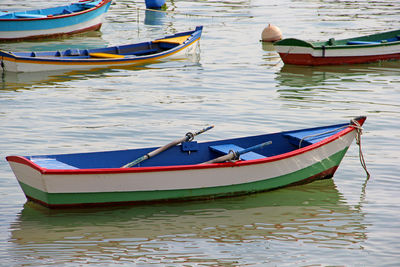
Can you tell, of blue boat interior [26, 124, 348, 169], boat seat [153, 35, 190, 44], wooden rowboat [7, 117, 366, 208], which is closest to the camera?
wooden rowboat [7, 117, 366, 208]

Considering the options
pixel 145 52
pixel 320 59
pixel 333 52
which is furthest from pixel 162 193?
pixel 145 52

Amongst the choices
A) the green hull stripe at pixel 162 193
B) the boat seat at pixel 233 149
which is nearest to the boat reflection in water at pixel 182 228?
the green hull stripe at pixel 162 193

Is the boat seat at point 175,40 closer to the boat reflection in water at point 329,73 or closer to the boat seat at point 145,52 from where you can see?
the boat seat at point 145,52

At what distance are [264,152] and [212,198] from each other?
1437 mm

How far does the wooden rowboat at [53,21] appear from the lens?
24.5m

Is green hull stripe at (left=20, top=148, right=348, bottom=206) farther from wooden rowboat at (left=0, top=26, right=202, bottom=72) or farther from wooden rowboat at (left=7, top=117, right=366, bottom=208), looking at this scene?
wooden rowboat at (left=0, top=26, right=202, bottom=72)

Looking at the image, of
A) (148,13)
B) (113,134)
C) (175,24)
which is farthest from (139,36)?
(113,134)

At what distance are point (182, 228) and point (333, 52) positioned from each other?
13.0m

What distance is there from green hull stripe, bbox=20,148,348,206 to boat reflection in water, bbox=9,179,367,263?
15 centimetres

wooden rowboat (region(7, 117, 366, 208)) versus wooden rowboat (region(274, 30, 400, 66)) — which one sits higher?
wooden rowboat (region(274, 30, 400, 66))

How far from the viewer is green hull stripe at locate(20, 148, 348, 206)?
29.4 ft

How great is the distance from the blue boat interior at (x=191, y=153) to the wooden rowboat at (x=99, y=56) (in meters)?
9.72

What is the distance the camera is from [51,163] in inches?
356

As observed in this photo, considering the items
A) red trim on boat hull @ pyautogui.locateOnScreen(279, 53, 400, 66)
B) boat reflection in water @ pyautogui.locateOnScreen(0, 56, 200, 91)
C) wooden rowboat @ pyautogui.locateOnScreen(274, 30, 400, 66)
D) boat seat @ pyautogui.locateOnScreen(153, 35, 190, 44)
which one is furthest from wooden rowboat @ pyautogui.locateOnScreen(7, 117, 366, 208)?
boat seat @ pyautogui.locateOnScreen(153, 35, 190, 44)
